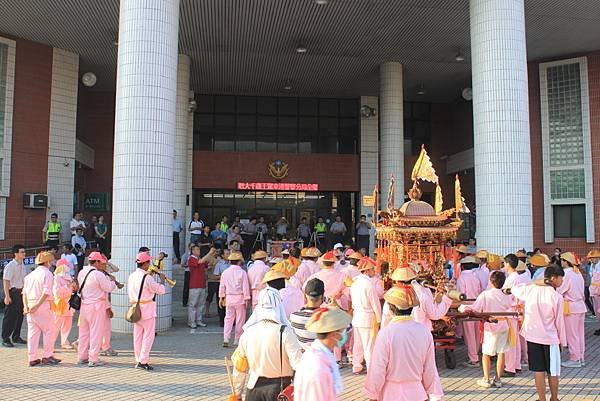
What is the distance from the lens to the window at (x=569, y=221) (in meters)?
17.9

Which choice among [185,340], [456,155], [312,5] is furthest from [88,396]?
[456,155]

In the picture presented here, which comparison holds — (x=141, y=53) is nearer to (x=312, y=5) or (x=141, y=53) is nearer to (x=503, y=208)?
(x=312, y=5)

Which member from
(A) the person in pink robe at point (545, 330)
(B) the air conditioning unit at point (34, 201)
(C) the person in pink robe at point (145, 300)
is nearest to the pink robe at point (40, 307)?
(C) the person in pink robe at point (145, 300)

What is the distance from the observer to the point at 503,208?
35.3 feet

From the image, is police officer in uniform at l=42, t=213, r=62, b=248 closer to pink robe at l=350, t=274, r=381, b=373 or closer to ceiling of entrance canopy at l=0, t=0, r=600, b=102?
ceiling of entrance canopy at l=0, t=0, r=600, b=102

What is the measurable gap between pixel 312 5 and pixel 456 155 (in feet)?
38.9

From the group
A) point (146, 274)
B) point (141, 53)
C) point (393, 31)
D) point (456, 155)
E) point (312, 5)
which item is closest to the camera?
point (146, 274)

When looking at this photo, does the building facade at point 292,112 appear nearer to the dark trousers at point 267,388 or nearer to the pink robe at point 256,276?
the pink robe at point 256,276

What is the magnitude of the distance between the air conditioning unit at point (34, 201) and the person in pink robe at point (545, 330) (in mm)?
15318

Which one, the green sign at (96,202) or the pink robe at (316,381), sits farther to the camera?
the green sign at (96,202)

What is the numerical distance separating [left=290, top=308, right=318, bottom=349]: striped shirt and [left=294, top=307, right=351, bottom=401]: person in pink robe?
51 cm

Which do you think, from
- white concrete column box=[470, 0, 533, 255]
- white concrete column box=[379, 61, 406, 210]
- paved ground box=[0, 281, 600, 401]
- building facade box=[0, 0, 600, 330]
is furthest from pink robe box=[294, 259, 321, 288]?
white concrete column box=[379, 61, 406, 210]

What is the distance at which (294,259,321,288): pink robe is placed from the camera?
926 cm

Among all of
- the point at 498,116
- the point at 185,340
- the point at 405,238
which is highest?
the point at 498,116
